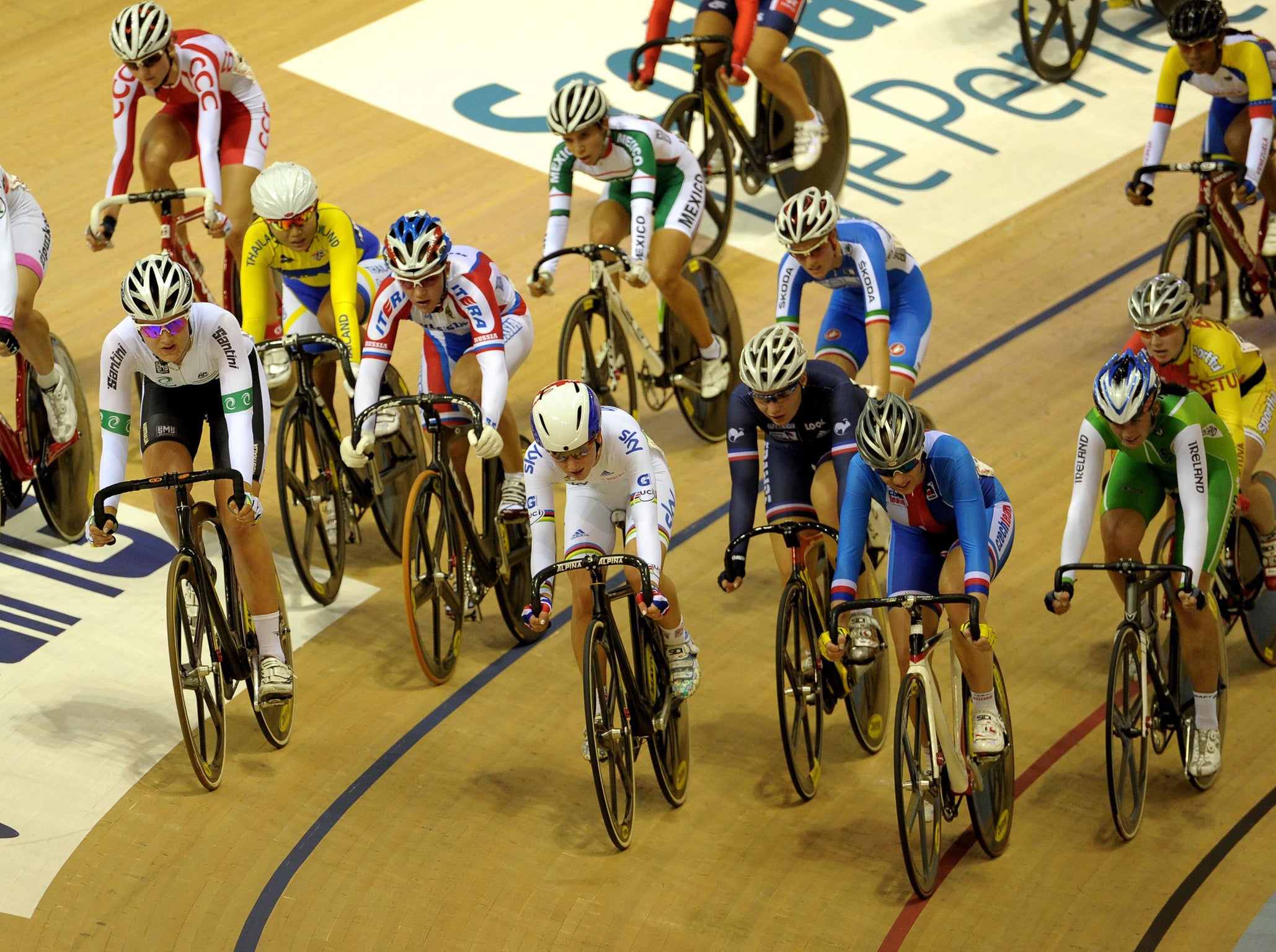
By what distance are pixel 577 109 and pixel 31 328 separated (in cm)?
241

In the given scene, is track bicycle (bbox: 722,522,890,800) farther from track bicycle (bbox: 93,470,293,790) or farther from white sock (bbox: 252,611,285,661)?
track bicycle (bbox: 93,470,293,790)

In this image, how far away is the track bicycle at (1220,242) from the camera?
8359 millimetres

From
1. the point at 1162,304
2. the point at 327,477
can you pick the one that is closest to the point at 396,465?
the point at 327,477

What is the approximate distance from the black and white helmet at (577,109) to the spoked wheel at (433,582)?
1.85 m

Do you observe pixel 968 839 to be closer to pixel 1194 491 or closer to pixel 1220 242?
pixel 1194 491

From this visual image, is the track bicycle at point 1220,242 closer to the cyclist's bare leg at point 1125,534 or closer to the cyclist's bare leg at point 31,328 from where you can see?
the cyclist's bare leg at point 1125,534

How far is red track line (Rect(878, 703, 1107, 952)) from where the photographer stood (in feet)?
18.4

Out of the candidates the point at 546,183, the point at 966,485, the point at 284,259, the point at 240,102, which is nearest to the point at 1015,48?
the point at 546,183

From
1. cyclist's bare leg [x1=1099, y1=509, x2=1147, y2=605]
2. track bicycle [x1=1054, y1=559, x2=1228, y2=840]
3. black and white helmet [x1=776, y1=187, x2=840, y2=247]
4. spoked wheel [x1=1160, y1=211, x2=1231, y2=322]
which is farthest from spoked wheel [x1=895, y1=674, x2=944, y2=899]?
spoked wheel [x1=1160, y1=211, x2=1231, y2=322]

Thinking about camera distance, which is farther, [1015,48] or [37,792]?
[1015,48]

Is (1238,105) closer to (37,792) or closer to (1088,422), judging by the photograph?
(1088,422)

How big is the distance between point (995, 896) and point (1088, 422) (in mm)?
1520

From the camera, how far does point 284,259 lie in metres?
7.33

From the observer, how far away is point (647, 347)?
8.18 meters
